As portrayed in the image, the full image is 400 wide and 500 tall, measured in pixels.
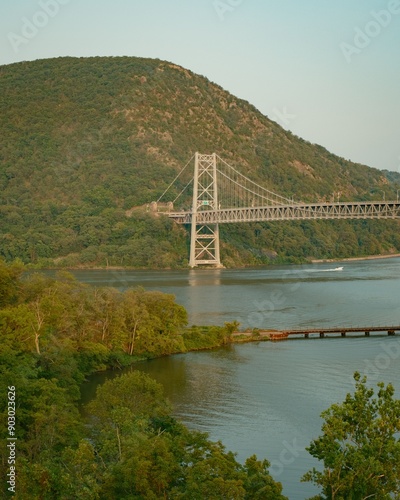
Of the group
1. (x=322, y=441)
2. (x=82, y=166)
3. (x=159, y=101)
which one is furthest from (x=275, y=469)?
(x=159, y=101)

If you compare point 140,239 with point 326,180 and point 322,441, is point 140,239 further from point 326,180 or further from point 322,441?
point 322,441

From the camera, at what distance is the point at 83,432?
47.1ft

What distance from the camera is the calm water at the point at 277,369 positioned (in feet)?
54.2

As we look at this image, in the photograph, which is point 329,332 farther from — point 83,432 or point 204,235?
point 204,235

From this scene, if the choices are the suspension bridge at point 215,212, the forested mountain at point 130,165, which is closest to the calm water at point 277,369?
the suspension bridge at point 215,212

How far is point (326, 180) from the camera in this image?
95.8 m

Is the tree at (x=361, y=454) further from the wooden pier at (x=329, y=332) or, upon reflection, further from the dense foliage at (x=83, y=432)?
the wooden pier at (x=329, y=332)

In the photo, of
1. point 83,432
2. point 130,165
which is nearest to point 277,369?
point 83,432

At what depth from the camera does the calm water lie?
16.5 metres

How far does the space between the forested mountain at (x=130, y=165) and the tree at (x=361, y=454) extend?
51841mm

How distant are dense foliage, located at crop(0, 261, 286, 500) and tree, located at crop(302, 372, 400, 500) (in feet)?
2.40

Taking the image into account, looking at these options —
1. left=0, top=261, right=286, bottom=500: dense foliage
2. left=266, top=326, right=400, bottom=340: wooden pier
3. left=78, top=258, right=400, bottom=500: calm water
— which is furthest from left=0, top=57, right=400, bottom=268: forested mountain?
left=0, top=261, right=286, bottom=500: dense foliage

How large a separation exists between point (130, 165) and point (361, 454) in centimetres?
6764

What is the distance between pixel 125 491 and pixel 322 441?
240cm
